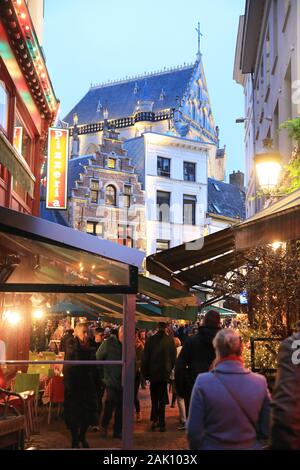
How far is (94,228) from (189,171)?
10986 millimetres

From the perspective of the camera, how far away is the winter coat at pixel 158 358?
1165 centimetres

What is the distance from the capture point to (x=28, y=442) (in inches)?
346

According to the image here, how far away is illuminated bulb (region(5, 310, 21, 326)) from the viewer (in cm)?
1263

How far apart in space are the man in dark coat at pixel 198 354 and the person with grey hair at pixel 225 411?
3444 mm

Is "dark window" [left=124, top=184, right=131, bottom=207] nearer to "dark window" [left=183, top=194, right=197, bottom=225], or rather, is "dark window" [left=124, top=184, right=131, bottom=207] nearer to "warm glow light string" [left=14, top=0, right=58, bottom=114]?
"dark window" [left=183, top=194, right=197, bottom=225]

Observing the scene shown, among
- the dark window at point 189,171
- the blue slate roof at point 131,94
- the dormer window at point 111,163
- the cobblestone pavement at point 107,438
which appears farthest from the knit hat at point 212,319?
the blue slate roof at point 131,94

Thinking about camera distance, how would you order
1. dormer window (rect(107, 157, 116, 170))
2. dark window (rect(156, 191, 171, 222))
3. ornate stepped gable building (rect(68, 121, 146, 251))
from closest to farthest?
ornate stepped gable building (rect(68, 121, 146, 251)) → dormer window (rect(107, 157, 116, 170)) → dark window (rect(156, 191, 171, 222))

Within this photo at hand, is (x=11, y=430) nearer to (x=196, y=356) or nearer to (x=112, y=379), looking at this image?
(x=196, y=356)

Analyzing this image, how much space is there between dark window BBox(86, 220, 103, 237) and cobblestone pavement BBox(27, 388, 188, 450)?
37.0 m

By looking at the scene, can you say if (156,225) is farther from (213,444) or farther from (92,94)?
(213,444)

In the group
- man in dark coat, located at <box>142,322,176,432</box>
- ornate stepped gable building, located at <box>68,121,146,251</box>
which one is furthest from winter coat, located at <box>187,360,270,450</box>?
ornate stepped gable building, located at <box>68,121,146,251</box>

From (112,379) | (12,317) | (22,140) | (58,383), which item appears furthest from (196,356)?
(22,140)

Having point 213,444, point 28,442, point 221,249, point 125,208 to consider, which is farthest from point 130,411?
point 125,208
